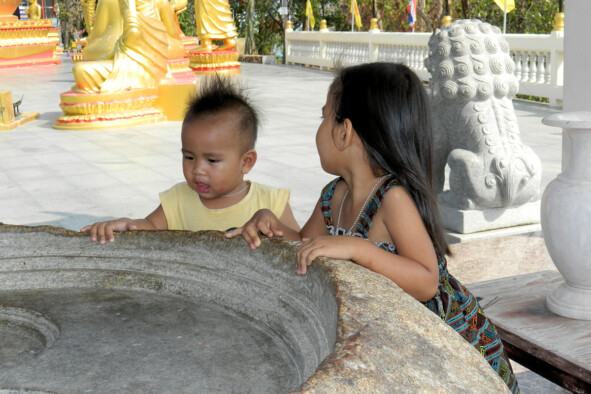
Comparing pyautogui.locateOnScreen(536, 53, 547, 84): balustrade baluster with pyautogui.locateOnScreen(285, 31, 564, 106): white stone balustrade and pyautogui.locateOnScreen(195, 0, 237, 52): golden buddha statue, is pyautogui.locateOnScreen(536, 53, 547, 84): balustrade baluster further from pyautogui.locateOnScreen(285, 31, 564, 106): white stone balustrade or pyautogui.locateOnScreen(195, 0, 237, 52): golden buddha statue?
pyautogui.locateOnScreen(195, 0, 237, 52): golden buddha statue

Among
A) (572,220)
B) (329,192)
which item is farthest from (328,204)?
(572,220)

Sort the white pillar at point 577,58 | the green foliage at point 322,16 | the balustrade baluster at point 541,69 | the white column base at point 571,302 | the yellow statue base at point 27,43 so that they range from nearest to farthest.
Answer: the white column base at point 571,302, the white pillar at point 577,58, the balustrade baluster at point 541,69, the yellow statue base at point 27,43, the green foliage at point 322,16

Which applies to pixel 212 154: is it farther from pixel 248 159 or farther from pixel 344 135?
pixel 344 135

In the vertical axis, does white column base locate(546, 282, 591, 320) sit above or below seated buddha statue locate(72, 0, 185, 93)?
below

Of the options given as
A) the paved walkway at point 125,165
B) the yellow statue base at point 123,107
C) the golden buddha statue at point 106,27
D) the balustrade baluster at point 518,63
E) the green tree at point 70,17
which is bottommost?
the paved walkway at point 125,165

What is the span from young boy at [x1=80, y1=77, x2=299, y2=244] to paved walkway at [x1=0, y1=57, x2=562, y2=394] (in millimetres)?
1175

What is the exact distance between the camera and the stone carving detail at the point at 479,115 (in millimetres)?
3664

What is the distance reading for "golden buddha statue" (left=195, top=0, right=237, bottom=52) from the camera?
14461 millimetres

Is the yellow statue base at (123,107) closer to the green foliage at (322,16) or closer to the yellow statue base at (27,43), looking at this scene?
the yellow statue base at (27,43)

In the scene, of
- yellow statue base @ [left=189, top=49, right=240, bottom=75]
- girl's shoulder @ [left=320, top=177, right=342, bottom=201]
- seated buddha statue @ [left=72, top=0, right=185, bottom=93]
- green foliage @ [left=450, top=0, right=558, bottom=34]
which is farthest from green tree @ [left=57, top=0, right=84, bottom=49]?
girl's shoulder @ [left=320, top=177, right=342, bottom=201]

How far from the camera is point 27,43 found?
693 inches

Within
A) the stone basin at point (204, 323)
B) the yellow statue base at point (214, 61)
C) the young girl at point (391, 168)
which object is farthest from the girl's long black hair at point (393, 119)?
the yellow statue base at point (214, 61)

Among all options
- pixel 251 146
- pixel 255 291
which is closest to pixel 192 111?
pixel 251 146

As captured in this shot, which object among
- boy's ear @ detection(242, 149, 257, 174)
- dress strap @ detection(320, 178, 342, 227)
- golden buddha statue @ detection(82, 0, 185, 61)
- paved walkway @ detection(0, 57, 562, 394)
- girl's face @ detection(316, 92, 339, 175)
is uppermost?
golden buddha statue @ detection(82, 0, 185, 61)
